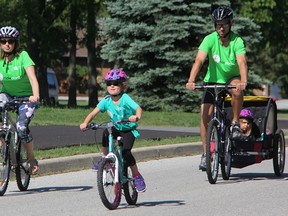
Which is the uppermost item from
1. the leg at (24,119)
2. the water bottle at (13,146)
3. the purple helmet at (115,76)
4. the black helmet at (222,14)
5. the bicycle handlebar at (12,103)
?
the black helmet at (222,14)

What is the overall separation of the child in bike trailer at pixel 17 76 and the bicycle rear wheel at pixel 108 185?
5.77 feet

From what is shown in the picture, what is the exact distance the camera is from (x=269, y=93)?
8606 cm

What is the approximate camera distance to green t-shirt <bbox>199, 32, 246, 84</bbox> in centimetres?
1162

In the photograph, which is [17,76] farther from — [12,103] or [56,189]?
[56,189]

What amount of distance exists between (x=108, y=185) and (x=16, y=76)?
7.23ft

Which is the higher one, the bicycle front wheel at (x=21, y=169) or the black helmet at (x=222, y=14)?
the black helmet at (x=222, y=14)

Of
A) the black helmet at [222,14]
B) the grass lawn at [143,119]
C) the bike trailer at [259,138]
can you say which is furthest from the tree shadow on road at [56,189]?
the grass lawn at [143,119]

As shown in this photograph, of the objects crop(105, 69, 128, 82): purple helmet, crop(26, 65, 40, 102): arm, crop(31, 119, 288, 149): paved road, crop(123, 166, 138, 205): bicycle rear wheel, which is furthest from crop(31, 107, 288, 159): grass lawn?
crop(105, 69, 128, 82): purple helmet

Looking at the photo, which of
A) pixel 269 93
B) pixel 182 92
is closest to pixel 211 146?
pixel 182 92

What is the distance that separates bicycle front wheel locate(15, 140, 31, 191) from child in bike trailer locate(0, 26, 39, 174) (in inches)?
5.5

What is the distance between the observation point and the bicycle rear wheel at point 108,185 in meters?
8.79

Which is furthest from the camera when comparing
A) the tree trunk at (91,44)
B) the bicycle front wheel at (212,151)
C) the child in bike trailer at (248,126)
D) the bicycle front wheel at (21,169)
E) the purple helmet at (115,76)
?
the tree trunk at (91,44)

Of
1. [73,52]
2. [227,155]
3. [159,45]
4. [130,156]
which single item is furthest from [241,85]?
[73,52]

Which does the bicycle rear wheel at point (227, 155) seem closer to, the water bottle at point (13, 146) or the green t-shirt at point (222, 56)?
the green t-shirt at point (222, 56)
